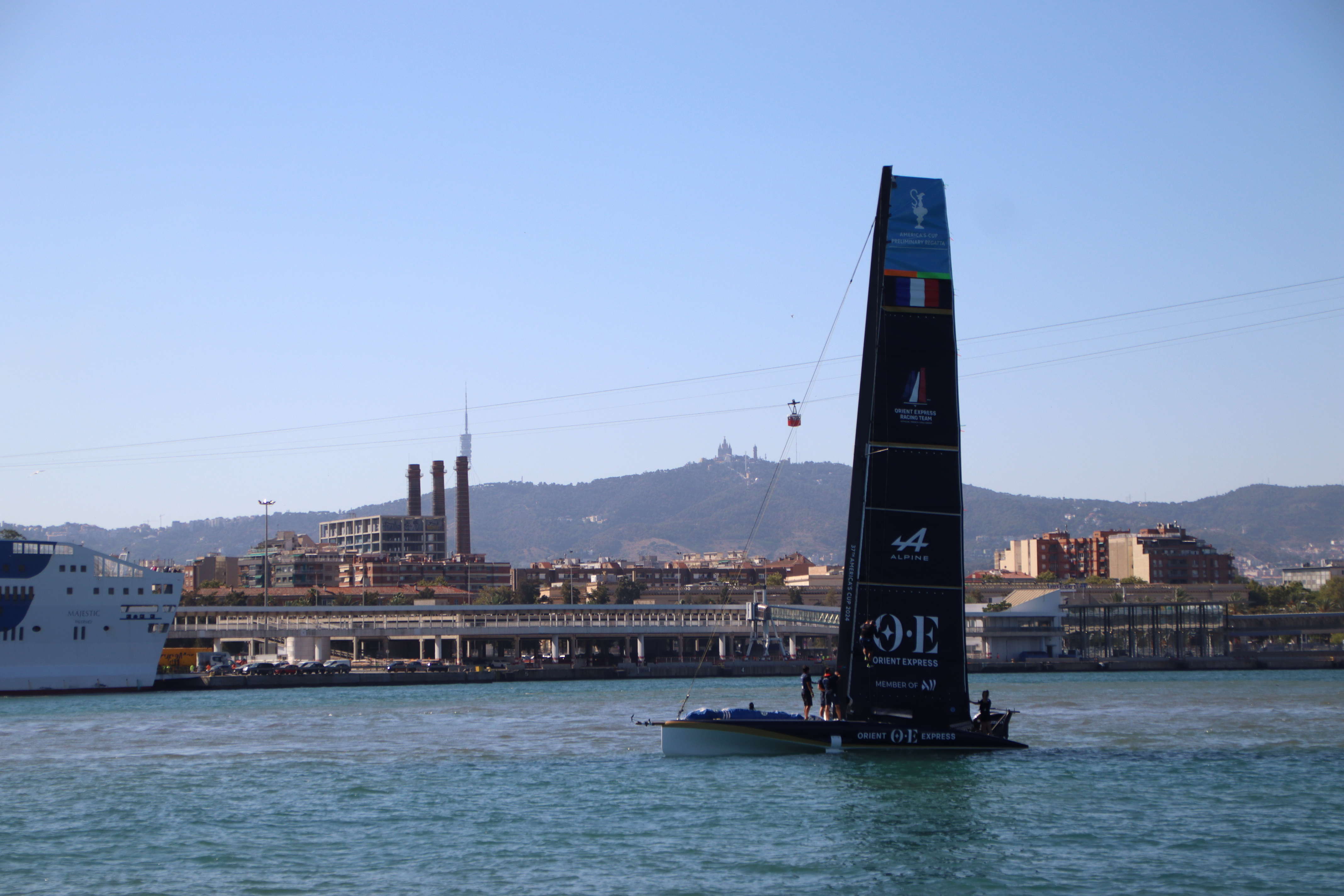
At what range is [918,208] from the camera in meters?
24.8

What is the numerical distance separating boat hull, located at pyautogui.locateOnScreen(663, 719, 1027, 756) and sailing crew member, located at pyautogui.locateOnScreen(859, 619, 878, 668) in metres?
1.24

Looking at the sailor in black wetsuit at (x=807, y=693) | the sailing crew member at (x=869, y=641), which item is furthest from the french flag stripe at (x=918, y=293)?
the sailor in black wetsuit at (x=807, y=693)

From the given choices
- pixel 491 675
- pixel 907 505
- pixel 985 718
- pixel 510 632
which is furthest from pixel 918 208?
pixel 510 632

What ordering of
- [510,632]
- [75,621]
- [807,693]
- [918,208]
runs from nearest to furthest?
[918,208] → [807,693] → [75,621] → [510,632]

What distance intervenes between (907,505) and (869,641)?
2676 millimetres

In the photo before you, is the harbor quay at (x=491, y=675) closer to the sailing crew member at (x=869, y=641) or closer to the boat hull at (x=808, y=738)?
the boat hull at (x=808, y=738)

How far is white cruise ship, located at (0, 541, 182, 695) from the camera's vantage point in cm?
6944

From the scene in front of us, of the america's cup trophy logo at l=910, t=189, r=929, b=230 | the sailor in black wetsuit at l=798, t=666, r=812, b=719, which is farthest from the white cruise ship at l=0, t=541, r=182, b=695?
the america's cup trophy logo at l=910, t=189, r=929, b=230

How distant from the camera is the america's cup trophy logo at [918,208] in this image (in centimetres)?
2475

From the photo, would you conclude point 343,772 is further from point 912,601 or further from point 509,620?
point 509,620

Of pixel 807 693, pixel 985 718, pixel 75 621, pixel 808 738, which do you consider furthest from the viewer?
pixel 75 621

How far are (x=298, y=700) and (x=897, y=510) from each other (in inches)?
1783

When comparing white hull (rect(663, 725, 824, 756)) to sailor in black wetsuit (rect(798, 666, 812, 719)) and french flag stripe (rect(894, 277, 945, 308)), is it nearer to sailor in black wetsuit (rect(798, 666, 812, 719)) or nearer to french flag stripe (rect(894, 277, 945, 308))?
sailor in black wetsuit (rect(798, 666, 812, 719))

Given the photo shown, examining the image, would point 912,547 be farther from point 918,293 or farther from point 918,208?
point 918,208
